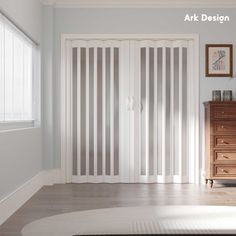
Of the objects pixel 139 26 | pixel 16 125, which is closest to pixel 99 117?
pixel 139 26

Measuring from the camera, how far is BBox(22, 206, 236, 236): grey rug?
4.16ft

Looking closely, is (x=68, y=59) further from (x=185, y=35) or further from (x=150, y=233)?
(x=150, y=233)

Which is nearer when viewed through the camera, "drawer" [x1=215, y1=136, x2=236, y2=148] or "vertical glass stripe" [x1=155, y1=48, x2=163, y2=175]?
"drawer" [x1=215, y1=136, x2=236, y2=148]

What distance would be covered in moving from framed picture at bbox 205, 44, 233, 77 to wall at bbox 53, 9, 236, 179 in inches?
2.7

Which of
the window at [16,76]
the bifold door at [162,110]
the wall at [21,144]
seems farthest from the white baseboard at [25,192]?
the bifold door at [162,110]

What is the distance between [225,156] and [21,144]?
2.56m

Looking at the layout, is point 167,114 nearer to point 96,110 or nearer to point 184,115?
point 184,115

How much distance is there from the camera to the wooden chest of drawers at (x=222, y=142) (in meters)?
5.96

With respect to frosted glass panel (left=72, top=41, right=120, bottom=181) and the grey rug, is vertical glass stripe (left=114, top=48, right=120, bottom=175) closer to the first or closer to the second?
frosted glass panel (left=72, top=41, right=120, bottom=181)

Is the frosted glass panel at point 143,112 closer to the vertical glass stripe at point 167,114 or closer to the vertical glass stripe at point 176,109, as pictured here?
the vertical glass stripe at point 167,114

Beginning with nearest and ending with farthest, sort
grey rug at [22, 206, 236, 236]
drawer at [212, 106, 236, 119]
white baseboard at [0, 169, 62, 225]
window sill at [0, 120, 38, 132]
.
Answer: grey rug at [22, 206, 236, 236] < white baseboard at [0, 169, 62, 225] < window sill at [0, 120, 38, 132] < drawer at [212, 106, 236, 119]

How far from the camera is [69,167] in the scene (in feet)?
21.0

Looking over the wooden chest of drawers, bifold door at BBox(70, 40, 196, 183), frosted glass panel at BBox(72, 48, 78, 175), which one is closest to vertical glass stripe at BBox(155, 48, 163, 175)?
bifold door at BBox(70, 40, 196, 183)

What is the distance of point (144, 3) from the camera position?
6.35 metres
